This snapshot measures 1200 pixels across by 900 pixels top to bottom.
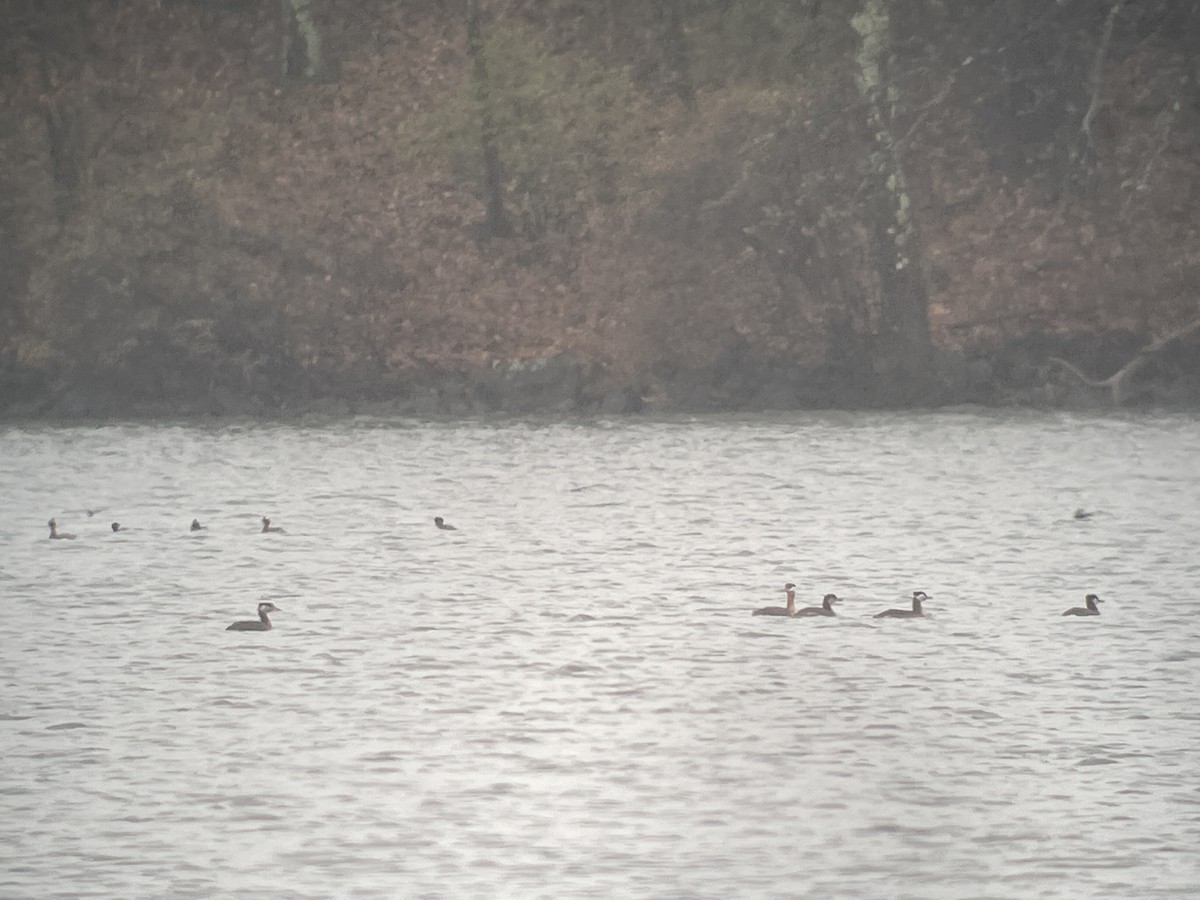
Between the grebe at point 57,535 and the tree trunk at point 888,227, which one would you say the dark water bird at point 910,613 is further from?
the tree trunk at point 888,227

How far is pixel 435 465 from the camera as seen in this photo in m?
20.7

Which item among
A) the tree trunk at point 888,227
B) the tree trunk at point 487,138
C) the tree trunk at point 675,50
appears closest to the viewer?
the tree trunk at point 888,227

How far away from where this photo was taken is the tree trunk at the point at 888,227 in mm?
26172

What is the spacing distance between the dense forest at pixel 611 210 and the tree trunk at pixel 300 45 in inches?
1.6

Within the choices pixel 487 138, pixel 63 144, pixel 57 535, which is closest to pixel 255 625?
pixel 57 535

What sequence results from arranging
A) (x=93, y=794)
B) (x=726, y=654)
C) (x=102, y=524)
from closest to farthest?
(x=93, y=794)
(x=726, y=654)
(x=102, y=524)

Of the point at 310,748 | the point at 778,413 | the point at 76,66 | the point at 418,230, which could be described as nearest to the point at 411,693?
the point at 310,748

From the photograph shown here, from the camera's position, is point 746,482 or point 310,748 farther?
point 746,482

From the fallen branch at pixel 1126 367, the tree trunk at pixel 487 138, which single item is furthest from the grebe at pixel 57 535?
the tree trunk at pixel 487 138

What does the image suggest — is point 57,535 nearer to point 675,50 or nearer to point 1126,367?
point 1126,367

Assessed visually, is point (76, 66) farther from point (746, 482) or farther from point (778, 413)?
point (746, 482)

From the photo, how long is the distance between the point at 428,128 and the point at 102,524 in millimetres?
14203

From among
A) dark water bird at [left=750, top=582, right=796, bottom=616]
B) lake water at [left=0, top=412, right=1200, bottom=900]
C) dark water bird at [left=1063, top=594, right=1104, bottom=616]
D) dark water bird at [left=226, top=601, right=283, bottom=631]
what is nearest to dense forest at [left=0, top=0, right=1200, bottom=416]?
lake water at [left=0, top=412, right=1200, bottom=900]

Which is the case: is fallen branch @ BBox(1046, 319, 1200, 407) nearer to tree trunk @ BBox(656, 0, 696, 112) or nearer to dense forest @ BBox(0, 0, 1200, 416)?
dense forest @ BBox(0, 0, 1200, 416)
